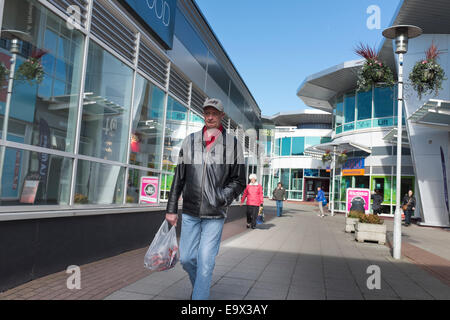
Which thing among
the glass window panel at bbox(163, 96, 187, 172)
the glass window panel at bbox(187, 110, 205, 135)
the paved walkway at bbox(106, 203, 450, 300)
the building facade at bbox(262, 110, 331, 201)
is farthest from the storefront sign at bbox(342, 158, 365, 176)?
the glass window panel at bbox(163, 96, 187, 172)

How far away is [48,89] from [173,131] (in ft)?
14.6

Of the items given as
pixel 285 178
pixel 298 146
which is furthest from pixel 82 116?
pixel 298 146

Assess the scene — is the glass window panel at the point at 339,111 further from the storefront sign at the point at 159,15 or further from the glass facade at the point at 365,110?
the storefront sign at the point at 159,15

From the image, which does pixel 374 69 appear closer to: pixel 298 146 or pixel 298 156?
pixel 298 156

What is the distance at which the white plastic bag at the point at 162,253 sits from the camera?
3.48 m

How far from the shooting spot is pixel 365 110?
23.5m

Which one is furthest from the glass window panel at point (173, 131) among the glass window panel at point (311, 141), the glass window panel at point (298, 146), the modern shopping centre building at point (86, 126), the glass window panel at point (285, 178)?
the glass window panel at point (311, 141)

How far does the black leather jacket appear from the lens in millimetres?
3355

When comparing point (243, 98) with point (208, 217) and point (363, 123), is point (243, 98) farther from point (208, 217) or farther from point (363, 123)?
point (208, 217)

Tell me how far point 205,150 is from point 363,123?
72.2 ft

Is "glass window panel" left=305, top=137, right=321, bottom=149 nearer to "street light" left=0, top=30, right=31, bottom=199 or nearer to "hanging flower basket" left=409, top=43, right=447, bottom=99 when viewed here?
"hanging flower basket" left=409, top=43, right=447, bottom=99

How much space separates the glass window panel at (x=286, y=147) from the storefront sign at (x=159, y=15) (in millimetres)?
33867

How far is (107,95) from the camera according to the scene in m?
6.55
